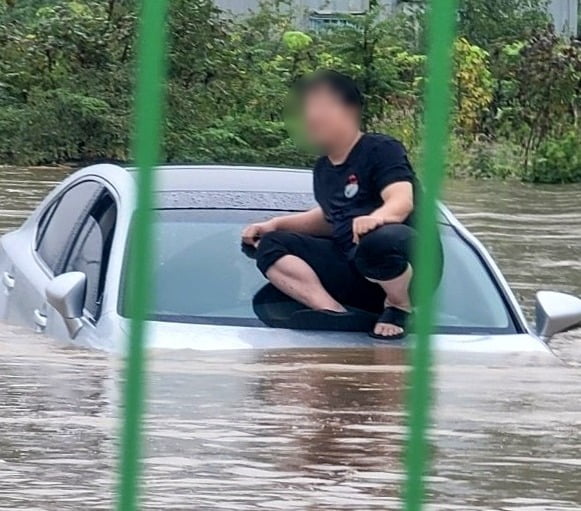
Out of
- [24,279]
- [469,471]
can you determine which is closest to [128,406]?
[469,471]

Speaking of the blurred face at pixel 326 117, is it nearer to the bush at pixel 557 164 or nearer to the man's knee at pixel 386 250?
the man's knee at pixel 386 250

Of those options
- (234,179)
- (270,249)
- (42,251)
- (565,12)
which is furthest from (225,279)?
(565,12)

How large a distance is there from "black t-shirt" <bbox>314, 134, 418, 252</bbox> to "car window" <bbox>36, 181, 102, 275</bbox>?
1090mm

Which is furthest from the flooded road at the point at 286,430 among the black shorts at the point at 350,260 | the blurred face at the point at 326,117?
the blurred face at the point at 326,117

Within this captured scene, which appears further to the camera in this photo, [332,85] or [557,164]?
[557,164]

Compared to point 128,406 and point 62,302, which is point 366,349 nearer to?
point 62,302

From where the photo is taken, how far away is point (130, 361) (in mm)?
1926

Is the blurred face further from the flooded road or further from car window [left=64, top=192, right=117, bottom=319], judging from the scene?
car window [left=64, top=192, right=117, bottom=319]

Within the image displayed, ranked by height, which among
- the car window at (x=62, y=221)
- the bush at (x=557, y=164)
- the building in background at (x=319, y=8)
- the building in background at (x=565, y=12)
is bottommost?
the bush at (x=557, y=164)

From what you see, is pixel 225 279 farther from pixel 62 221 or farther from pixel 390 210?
pixel 62 221

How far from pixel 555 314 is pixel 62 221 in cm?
210

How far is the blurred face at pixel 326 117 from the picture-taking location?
468 centimetres

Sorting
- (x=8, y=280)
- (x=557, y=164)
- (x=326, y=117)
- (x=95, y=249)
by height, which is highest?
(x=326, y=117)

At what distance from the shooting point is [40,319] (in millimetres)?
5648
